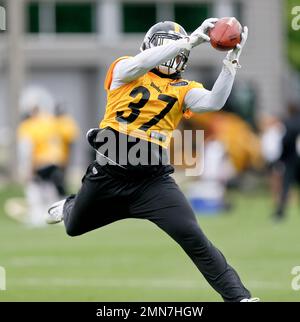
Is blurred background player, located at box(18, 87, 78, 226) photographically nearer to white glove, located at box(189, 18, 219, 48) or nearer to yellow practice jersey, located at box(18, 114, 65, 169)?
yellow practice jersey, located at box(18, 114, 65, 169)

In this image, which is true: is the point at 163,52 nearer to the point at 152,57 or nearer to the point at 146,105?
the point at 152,57

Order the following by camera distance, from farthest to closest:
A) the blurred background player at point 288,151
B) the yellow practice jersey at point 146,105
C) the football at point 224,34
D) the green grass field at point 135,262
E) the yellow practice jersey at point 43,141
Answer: the blurred background player at point 288,151 < the yellow practice jersey at point 43,141 < the green grass field at point 135,262 < the yellow practice jersey at point 146,105 < the football at point 224,34

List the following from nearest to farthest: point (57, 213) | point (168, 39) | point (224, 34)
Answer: point (224, 34) → point (168, 39) → point (57, 213)

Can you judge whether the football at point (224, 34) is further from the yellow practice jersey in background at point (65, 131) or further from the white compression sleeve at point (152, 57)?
the yellow practice jersey in background at point (65, 131)

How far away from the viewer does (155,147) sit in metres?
9.19

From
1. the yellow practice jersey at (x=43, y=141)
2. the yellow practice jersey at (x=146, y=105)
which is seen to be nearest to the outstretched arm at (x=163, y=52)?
the yellow practice jersey at (x=146, y=105)

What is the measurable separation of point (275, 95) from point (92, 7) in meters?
8.62

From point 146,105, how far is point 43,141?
39.2 ft

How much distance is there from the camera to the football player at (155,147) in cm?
898

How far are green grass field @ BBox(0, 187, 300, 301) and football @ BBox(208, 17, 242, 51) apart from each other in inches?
129

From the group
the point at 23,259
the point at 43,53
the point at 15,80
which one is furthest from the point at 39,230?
the point at 43,53

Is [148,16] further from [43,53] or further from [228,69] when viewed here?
[228,69]

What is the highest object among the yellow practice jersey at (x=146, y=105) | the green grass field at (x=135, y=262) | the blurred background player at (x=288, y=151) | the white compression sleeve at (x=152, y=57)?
the white compression sleeve at (x=152, y=57)

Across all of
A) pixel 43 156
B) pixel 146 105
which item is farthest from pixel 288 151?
pixel 146 105
